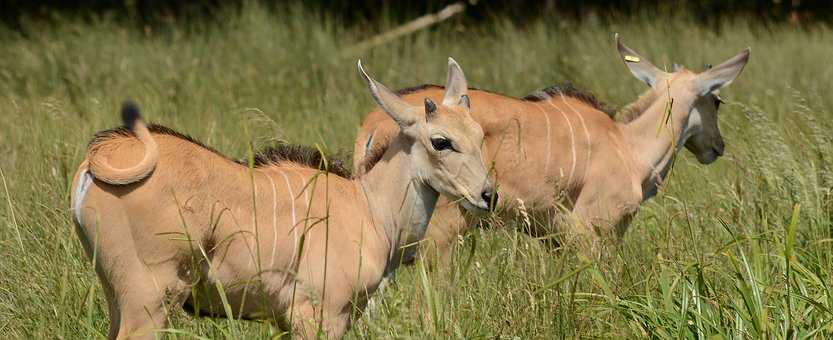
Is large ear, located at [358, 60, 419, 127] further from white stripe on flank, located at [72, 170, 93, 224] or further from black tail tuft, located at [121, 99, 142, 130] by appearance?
white stripe on flank, located at [72, 170, 93, 224]

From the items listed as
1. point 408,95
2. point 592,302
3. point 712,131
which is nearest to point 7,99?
point 408,95

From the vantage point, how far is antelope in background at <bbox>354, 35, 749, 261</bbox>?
20.8 feet

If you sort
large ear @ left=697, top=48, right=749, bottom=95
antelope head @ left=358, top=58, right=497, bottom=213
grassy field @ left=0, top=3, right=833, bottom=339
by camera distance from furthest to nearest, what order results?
large ear @ left=697, top=48, right=749, bottom=95, antelope head @ left=358, top=58, right=497, bottom=213, grassy field @ left=0, top=3, right=833, bottom=339

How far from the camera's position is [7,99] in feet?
32.7

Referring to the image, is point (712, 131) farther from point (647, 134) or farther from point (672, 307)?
point (672, 307)

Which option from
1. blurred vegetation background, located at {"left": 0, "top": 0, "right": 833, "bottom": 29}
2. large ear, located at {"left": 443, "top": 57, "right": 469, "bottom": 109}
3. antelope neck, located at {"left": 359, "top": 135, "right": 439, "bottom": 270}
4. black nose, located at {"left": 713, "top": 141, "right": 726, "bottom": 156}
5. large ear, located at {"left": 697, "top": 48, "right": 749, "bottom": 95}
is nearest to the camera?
antelope neck, located at {"left": 359, "top": 135, "right": 439, "bottom": 270}

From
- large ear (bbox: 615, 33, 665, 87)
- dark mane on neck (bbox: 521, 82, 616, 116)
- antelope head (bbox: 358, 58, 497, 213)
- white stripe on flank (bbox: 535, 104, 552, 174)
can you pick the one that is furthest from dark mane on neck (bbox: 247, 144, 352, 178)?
large ear (bbox: 615, 33, 665, 87)

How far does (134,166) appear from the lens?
176 inches

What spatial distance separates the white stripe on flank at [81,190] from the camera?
14.6 feet

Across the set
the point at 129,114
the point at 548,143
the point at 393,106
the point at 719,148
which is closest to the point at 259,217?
the point at 129,114

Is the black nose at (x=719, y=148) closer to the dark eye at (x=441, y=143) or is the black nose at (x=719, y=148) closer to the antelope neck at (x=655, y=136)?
the antelope neck at (x=655, y=136)

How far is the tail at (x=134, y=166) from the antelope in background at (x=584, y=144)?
1386 millimetres

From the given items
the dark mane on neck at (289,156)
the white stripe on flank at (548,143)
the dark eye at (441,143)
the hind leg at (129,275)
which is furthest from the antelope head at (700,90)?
the hind leg at (129,275)

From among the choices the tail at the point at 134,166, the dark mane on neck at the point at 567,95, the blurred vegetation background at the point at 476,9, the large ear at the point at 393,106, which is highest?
the tail at the point at 134,166
